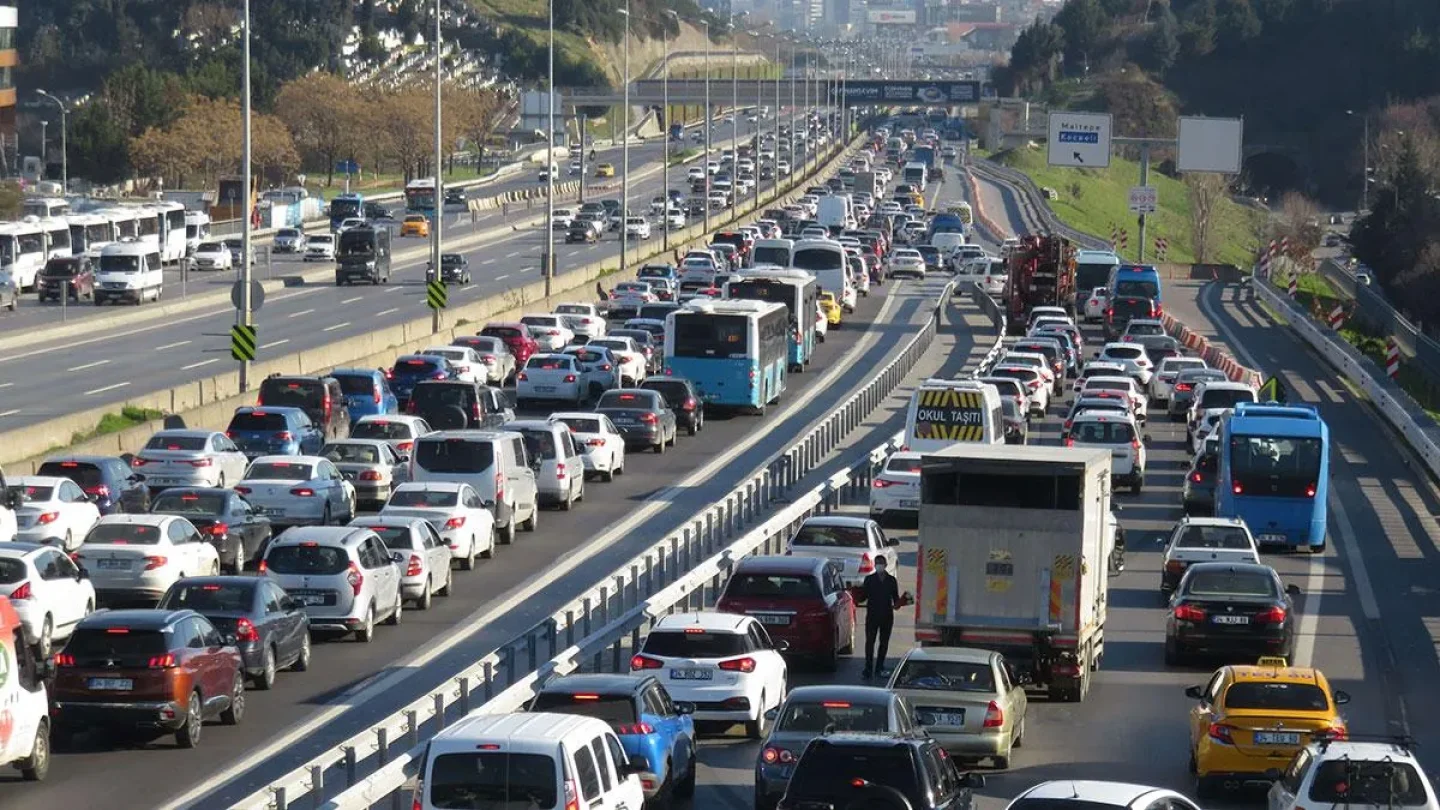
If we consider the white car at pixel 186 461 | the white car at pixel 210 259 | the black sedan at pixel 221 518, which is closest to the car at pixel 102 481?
the white car at pixel 186 461

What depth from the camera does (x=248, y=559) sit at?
3553cm

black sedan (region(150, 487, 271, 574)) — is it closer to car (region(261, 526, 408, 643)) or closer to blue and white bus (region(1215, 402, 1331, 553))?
car (region(261, 526, 408, 643))

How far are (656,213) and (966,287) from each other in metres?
48.0

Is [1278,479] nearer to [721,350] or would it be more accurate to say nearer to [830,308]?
[721,350]

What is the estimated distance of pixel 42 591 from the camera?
28.5m

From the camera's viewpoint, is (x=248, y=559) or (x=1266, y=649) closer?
(x=1266, y=649)

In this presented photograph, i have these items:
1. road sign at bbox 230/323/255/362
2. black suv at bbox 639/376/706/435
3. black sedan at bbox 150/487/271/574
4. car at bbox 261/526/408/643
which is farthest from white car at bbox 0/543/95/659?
black suv at bbox 639/376/706/435

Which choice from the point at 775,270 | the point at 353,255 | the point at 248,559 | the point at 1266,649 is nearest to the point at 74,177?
the point at 353,255

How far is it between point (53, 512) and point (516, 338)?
3030 centimetres

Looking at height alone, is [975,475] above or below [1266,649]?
above

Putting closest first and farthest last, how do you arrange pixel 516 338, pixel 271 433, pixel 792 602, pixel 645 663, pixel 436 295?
1. pixel 645 663
2. pixel 792 602
3. pixel 271 433
4. pixel 516 338
5. pixel 436 295

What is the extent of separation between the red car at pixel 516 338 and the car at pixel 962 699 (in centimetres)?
4055

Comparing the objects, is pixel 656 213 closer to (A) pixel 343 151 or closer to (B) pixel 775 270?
(A) pixel 343 151

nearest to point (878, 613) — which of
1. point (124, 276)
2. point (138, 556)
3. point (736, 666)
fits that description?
point (736, 666)
